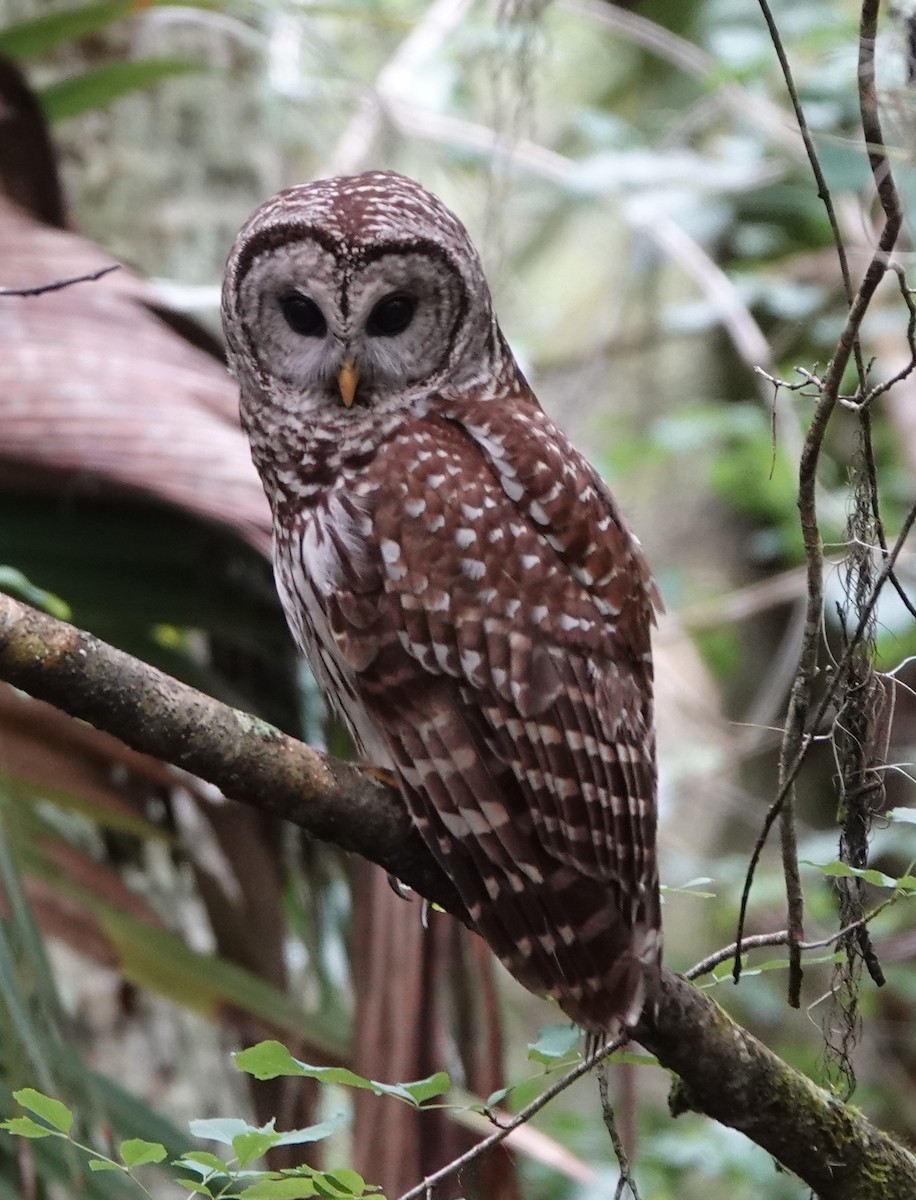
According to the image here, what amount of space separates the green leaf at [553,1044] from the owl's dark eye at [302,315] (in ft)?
3.75

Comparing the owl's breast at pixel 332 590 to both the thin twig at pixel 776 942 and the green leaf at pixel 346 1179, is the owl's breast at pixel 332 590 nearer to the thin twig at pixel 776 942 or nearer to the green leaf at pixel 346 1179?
the thin twig at pixel 776 942

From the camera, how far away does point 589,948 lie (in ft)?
5.81

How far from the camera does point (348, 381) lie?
2.13m

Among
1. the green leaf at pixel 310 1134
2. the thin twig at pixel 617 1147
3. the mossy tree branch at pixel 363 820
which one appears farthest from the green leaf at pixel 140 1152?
the thin twig at pixel 617 1147

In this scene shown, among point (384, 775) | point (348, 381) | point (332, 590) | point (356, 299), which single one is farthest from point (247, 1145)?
point (356, 299)

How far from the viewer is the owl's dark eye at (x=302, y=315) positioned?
224 centimetres

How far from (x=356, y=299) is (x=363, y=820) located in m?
0.93

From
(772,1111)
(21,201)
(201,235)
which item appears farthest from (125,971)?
(201,235)

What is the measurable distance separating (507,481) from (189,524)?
933mm

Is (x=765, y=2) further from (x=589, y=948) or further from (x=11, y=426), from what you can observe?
(x=11, y=426)

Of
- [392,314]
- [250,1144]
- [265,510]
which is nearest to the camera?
[250,1144]

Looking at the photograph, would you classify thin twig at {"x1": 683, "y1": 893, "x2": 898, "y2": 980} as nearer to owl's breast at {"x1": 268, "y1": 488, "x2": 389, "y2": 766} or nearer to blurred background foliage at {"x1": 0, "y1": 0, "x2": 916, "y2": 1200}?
blurred background foliage at {"x1": 0, "y1": 0, "x2": 916, "y2": 1200}

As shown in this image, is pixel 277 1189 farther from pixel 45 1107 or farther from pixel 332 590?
pixel 332 590

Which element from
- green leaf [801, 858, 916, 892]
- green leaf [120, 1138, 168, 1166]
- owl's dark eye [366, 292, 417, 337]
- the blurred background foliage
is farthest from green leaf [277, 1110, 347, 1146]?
owl's dark eye [366, 292, 417, 337]
